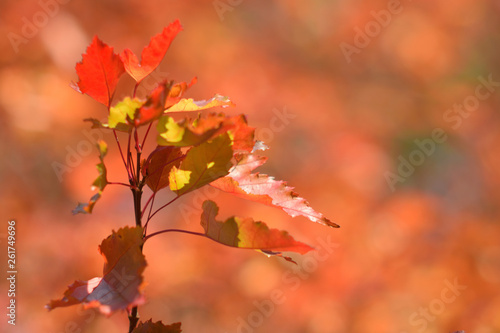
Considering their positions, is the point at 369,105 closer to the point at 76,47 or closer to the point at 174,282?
the point at 174,282

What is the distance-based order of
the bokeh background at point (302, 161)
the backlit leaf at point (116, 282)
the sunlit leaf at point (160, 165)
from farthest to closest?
the bokeh background at point (302, 161) → the sunlit leaf at point (160, 165) → the backlit leaf at point (116, 282)

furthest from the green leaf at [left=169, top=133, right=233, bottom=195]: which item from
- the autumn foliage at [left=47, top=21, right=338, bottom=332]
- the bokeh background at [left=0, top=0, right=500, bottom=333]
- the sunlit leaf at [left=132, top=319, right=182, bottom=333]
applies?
the bokeh background at [left=0, top=0, right=500, bottom=333]

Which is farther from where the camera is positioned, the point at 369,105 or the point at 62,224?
the point at 369,105

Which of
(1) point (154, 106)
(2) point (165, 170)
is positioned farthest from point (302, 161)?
(1) point (154, 106)

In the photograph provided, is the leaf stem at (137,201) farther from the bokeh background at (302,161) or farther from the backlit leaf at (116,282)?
the bokeh background at (302,161)

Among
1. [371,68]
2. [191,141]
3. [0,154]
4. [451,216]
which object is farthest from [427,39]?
[191,141]

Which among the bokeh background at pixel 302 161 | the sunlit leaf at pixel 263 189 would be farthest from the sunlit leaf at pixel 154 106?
the bokeh background at pixel 302 161

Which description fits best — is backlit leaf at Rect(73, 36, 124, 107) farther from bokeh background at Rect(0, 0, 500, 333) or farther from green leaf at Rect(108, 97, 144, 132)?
bokeh background at Rect(0, 0, 500, 333)

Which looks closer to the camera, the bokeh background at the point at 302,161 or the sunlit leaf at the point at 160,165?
the sunlit leaf at the point at 160,165
